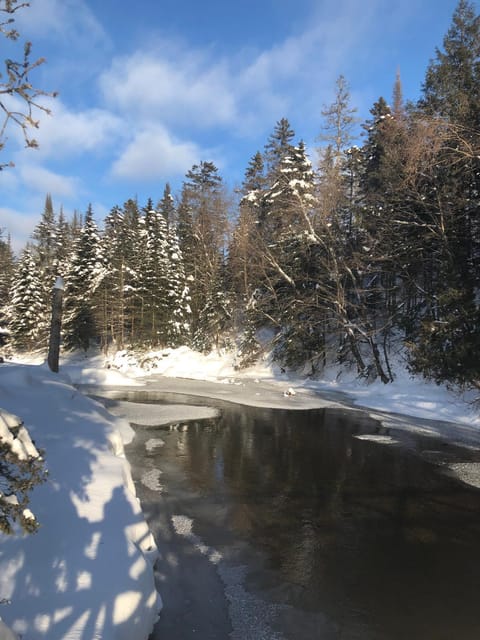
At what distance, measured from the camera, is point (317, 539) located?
614 cm

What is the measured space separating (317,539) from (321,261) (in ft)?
60.1

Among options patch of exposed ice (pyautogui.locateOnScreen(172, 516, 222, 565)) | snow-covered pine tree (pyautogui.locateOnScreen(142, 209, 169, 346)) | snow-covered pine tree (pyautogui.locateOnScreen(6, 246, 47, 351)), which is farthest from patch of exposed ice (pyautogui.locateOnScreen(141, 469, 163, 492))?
snow-covered pine tree (pyautogui.locateOnScreen(6, 246, 47, 351))

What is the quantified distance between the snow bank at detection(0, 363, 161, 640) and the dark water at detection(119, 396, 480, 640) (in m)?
0.57

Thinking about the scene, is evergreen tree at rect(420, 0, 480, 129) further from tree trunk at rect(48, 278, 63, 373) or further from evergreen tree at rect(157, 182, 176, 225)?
evergreen tree at rect(157, 182, 176, 225)

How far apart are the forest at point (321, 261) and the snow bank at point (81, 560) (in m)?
4.11

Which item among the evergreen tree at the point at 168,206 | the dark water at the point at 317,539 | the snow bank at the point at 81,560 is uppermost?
the evergreen tree at the point at 168,206

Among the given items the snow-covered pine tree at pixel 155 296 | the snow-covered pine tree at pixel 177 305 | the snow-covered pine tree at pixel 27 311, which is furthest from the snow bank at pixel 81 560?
the snow-covered pine tree at pixel 27 311

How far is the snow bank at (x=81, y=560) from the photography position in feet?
11.2

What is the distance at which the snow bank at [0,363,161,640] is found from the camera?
3.41m

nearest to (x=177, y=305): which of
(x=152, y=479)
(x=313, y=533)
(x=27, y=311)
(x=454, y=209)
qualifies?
(x=27, y=311)

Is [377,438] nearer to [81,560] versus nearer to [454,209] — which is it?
[454,209]

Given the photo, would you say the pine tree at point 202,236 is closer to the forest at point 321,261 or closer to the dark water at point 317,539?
the forest at point 321,261

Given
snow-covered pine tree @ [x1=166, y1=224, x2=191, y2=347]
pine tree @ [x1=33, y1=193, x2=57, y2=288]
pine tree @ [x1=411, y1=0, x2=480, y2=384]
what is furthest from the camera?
pine tree @ [x1=33, y1=193, x2=57, y2=288]

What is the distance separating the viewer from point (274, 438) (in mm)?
12242
